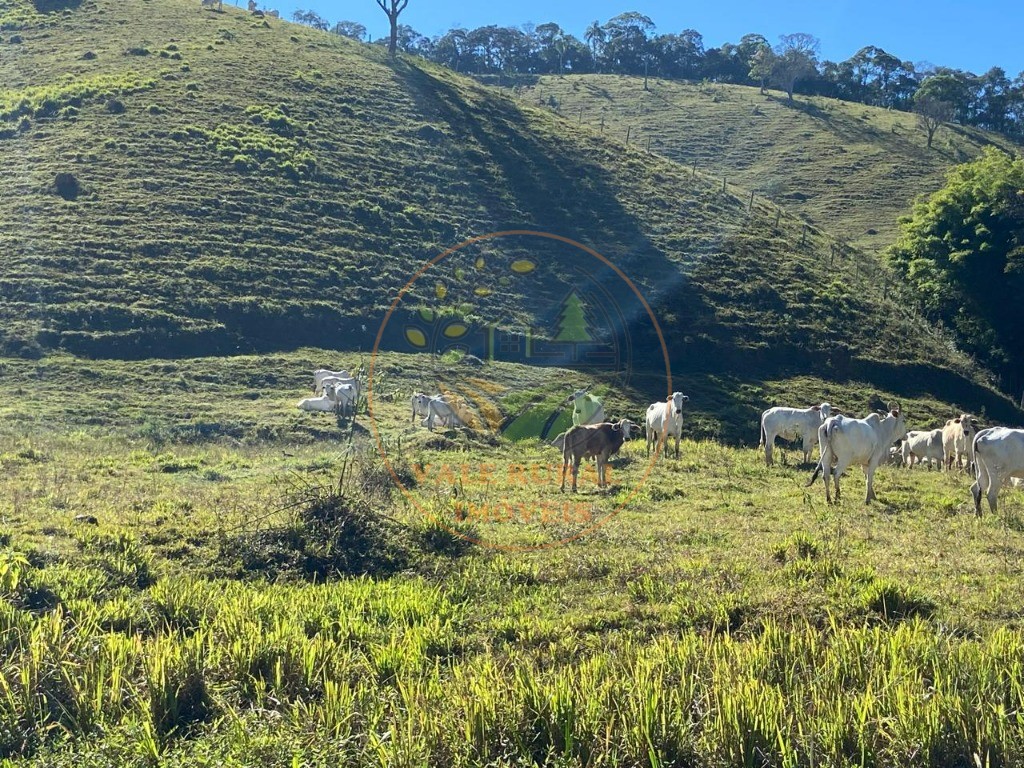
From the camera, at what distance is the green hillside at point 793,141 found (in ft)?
206

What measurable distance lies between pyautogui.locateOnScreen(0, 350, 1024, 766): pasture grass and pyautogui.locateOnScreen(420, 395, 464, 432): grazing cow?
8.02m

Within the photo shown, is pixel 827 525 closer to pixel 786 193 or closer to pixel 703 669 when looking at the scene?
pixel 703 669

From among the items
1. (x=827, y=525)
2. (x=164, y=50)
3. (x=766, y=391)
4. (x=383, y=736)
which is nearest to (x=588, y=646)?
(x=383, y=736)

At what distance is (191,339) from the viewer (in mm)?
31828

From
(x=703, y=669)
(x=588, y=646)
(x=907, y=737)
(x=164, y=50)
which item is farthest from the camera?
(x=164, y=50)

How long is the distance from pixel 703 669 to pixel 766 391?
91.5 feet

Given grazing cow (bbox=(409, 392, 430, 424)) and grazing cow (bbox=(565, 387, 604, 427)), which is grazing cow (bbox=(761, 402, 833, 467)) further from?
grazing cow (bbox=(409, 392, 430, 424))

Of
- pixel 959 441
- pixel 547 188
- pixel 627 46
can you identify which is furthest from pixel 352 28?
pixel 959 441

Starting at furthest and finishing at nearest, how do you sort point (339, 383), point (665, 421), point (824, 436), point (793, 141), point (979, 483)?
point (793, 141), point (339, 383), point (665, 421), point (824, 436), point (979, 483)

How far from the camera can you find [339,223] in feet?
136

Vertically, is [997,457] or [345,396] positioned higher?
[997,457]

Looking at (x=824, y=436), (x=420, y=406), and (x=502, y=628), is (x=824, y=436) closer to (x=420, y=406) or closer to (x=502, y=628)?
(x=502, y=628)

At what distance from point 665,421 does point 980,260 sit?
972 inches

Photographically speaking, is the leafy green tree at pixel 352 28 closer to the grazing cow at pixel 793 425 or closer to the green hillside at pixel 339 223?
the green hillside at pixel 339 223
